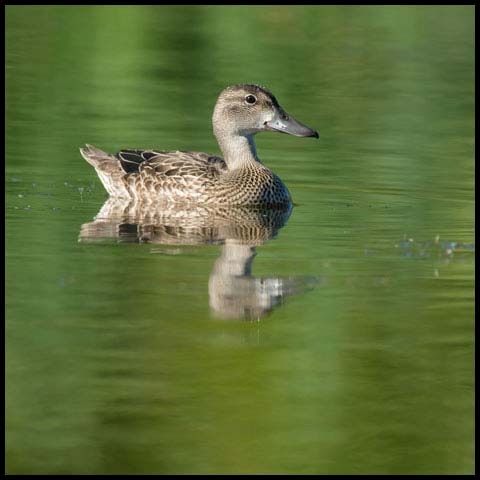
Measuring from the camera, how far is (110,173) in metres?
14.9

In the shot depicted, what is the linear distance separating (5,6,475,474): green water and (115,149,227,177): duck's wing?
0.50 metres

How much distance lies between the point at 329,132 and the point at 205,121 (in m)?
1.53

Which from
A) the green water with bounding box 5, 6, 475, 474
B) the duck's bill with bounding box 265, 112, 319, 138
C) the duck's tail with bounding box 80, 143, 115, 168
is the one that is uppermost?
A: the duck's bill with bounding box 265, 112, 319, 138

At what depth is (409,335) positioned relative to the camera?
9.59 m

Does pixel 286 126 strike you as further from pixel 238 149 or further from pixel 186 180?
pixel 186 180

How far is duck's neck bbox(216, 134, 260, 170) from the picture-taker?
15.0 m

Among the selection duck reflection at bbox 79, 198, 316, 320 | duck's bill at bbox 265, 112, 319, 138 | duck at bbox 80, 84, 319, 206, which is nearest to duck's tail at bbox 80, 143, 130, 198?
duck at bbox 80, 84, 319, 206

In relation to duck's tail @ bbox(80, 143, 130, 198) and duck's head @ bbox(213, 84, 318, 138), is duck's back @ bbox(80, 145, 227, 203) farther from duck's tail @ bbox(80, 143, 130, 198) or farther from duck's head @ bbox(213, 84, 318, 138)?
duck's head @ bbox(213, 84, 318, 138)

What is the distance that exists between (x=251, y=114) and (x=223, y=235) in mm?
2568

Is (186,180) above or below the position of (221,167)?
below

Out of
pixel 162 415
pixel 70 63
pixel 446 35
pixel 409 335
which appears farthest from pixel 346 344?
pixel 446 35

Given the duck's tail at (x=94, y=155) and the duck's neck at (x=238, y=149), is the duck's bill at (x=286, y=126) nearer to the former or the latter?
the duck's neck at (x=238, y=149)

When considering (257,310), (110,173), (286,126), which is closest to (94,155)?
(110,173)

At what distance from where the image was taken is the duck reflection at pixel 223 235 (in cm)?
1055
